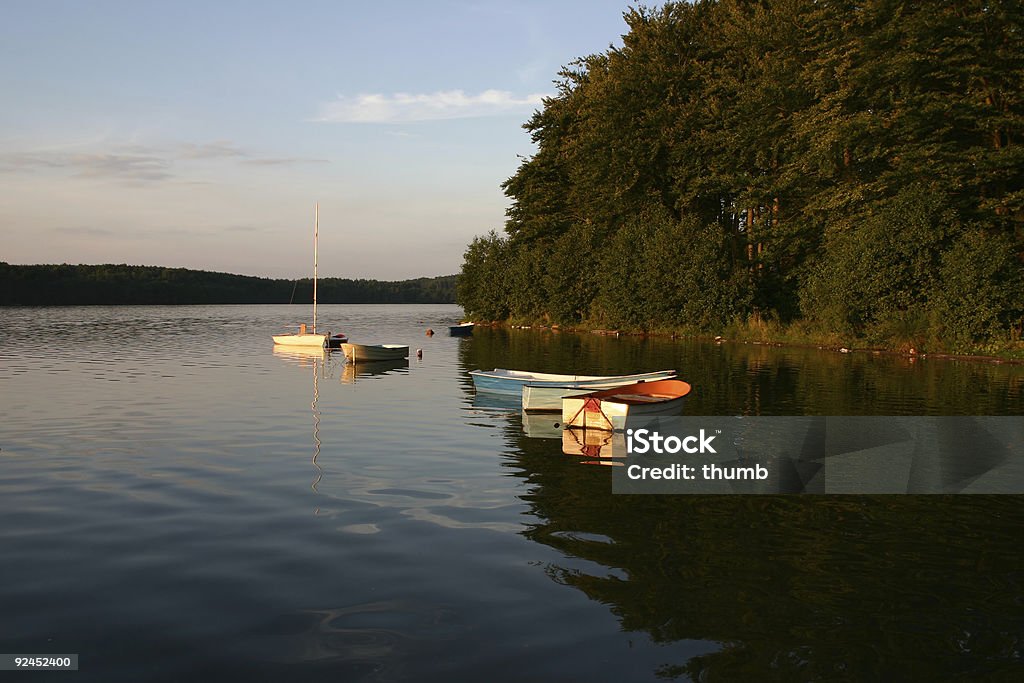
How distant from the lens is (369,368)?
48156mm

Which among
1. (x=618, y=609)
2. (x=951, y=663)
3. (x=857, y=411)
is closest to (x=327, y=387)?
(x=857, y=411)

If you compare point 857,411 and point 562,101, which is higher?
point 562,101

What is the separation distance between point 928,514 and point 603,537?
6.25 metres

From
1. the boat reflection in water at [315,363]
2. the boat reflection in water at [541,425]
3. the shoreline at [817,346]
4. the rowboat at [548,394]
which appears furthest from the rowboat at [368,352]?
the shoreline at [817,346]

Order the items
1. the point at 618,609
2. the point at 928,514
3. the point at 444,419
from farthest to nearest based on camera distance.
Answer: the point at 444,419, the point at 928,514, the point at 618,609

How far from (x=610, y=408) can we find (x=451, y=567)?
42.6ft

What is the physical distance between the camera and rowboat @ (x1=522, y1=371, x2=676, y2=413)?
86.4 ft

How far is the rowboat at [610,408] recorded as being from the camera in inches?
925

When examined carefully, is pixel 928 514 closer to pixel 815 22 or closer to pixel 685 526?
pixel 685 526

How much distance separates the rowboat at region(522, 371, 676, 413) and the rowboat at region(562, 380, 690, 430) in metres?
1.45

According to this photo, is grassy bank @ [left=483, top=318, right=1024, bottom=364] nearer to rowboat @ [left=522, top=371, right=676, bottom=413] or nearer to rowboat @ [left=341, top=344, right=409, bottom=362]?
rowboat @ [left=341, top=344, right=409, bottom=362]

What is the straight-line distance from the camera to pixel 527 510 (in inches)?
577

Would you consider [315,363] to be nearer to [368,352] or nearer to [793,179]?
[368,352]

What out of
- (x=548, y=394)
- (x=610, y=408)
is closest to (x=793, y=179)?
(x=548, y=394)
